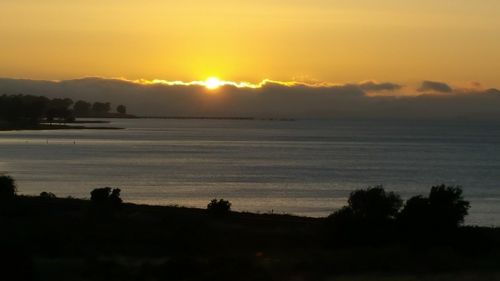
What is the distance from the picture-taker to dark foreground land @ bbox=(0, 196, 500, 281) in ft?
66.5

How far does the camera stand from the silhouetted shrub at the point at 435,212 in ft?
91.7

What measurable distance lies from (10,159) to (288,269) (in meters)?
103

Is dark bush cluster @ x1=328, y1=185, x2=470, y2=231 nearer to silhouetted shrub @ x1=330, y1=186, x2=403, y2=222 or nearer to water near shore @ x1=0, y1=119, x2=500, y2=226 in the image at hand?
silhouetted shrub @ x1=330, y1=186, x2=403, y2=222

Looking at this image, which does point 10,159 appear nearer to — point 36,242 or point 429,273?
point 36,242

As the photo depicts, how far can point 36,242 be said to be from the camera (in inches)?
1022

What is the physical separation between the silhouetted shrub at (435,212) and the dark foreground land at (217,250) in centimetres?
54

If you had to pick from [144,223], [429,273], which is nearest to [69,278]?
[429,273]

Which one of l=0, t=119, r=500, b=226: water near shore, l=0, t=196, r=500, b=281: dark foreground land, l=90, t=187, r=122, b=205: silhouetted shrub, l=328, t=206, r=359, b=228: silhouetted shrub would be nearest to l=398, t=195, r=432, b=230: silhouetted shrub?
l=0, t=196, r=500, b=281: dark foreground land

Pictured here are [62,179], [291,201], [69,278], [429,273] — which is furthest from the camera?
[62,179]

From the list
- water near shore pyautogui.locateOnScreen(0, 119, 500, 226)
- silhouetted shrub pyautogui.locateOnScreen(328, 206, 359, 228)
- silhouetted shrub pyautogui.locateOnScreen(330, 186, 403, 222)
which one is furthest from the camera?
water near shore pyautogui.locateOnScreen(0, 119, 500, 226)

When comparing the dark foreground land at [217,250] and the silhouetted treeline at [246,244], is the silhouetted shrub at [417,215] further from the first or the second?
the dark foreground land at [217,250]

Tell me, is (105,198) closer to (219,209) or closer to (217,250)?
(219,209)

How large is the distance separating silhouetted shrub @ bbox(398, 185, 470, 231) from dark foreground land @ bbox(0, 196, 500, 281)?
539 mm

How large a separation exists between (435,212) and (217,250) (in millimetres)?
7710
